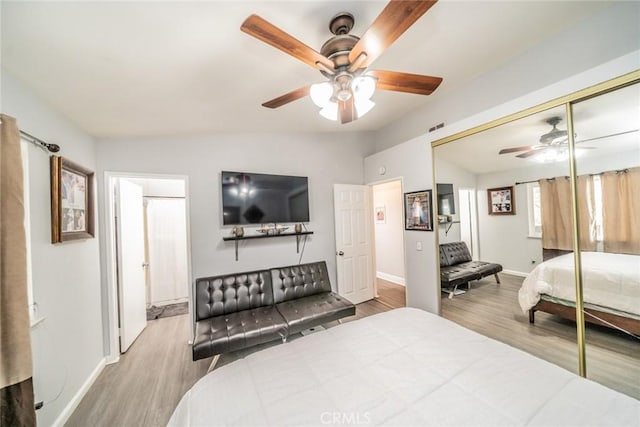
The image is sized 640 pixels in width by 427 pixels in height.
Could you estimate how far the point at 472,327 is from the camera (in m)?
2.39

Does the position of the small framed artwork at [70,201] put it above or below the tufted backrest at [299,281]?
above

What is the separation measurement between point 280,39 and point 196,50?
0.72 m

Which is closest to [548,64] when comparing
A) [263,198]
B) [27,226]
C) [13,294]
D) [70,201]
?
[263,198]

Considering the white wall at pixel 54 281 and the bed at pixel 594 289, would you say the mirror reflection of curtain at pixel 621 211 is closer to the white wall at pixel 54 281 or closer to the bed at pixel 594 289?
the bed at pixel 594 289

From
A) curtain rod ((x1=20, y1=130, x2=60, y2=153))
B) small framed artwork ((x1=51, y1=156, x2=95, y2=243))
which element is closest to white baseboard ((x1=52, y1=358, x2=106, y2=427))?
small framed artwork ((x1=51, y1=156, x2=95, y2=243))

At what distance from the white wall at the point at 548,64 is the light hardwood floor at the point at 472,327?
178cm

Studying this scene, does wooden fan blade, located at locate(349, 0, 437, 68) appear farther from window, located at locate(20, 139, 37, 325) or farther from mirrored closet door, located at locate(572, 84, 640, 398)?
window, located at locate(20, 139, 37, 325)

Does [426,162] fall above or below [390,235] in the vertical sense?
above

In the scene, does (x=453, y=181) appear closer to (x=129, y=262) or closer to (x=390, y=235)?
(x=390, y=235)

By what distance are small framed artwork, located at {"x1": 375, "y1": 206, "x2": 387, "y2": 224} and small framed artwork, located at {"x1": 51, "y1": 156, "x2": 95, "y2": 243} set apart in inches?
191

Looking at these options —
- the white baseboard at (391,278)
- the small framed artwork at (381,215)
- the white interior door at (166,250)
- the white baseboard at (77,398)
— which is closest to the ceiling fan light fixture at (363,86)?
the white baseboard at (77,398)

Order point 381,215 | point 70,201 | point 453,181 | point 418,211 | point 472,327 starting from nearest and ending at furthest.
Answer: point 70,201
point 472,327
point 453,181
point 418,211
point 381,215

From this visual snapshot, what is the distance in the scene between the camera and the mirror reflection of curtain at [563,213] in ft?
5.44

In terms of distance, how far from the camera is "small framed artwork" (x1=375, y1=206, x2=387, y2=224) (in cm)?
526
